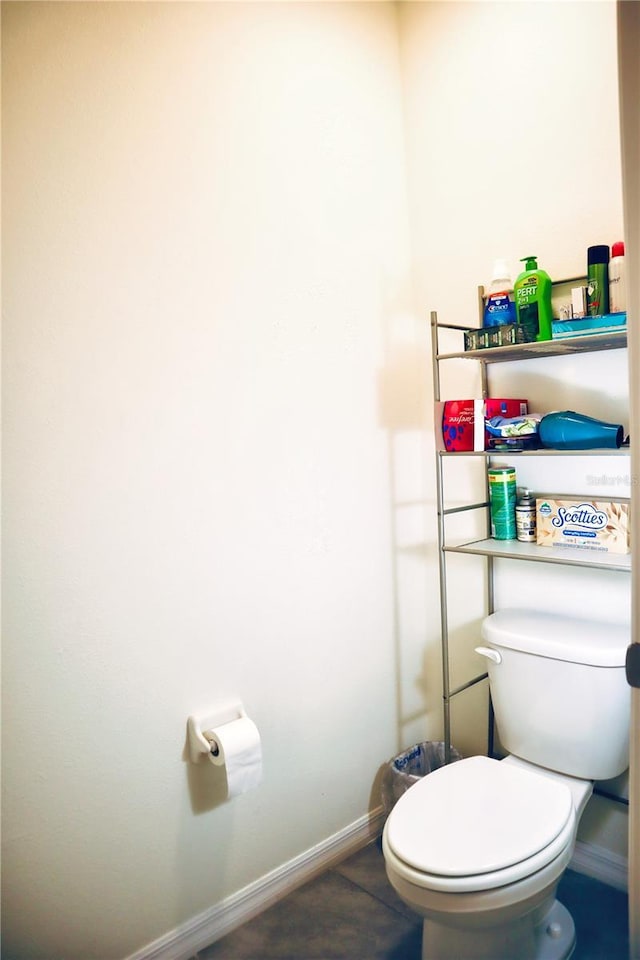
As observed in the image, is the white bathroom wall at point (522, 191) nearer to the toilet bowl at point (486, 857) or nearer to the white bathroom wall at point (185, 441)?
the white bathroom wall at point (185, 441)

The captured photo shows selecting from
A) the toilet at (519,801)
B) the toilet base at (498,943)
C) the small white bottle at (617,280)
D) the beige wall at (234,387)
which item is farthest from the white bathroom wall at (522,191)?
the toilet base at (498,943)

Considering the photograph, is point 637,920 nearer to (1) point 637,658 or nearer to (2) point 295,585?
(1) point 637,658

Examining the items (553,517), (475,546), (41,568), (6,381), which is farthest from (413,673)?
(6,381)

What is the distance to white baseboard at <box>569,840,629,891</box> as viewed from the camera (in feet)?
5.57

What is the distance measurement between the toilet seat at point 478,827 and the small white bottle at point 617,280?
1171mm

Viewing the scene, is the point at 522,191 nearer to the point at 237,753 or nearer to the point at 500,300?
the point at 500,300

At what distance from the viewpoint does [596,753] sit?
1.55 meters

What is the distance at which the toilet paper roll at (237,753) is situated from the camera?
1508mm

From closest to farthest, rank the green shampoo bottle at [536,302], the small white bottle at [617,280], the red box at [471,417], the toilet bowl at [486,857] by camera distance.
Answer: the toilet bowl at [486,857]
the small white bottle at [617,280]
the green shampoo bottle at [536,302]
the red box at [471,417]

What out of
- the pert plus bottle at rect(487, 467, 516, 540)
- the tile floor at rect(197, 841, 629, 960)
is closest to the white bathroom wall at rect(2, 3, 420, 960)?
the tile floor at rect(197, 841, 629, 960)

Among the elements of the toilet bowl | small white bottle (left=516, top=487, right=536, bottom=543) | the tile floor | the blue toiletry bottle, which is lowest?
the tile floor

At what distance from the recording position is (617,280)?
1.51 metres

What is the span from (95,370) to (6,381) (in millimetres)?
194

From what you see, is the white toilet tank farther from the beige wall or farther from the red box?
the red box
